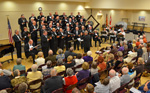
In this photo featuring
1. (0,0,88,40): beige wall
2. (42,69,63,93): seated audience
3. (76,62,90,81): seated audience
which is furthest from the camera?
(0,0,88,40): beige wall

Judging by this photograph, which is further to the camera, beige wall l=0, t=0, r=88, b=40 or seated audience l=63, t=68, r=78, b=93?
beige wall l=0, t=0, r=88, b=40

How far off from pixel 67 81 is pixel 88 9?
17.5 metres

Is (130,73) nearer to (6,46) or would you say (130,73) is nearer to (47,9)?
(6,46)

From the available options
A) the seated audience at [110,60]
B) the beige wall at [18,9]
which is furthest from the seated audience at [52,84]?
the beige wall at [18,9]

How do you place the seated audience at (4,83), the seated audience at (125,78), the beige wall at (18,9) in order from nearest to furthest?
the seated audience at (4,83) → the seated audience at (125,78) → the beige wall at (18,9)

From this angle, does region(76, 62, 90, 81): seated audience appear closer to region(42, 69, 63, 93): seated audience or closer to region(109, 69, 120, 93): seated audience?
region(109, 69, 120, 93): seated audience

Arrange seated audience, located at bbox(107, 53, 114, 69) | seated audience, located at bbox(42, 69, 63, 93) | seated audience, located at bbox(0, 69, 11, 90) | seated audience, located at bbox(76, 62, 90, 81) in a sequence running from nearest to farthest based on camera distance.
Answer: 1. seated audience, located at bbox(42, 69, 63, 93)
2. seated audience, located at bbox(0, 69, 11, 90)
3. seated audience, located at bbox(76, 62, 90, 81)
4. seated audience, located at bbox(107, 53, 114, 69)

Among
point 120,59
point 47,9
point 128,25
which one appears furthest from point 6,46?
point 128,25

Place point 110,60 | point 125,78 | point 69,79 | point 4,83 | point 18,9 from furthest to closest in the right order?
1. point 18,9
2. point 110,60
3. point 125,78
4. point 69,79
5. point 4,83

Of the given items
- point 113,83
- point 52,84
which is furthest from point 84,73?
point 52,84

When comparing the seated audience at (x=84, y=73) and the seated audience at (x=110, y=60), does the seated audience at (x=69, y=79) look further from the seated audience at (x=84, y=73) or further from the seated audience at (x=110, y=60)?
the seated audience at (x=110, y=60)

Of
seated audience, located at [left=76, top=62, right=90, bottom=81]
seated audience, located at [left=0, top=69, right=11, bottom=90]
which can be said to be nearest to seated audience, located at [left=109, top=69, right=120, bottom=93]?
seated audience, located at [left=76, top=62, right=90, bottom=81]

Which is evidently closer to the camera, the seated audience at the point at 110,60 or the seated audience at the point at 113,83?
the seated audience at the point at 113,83

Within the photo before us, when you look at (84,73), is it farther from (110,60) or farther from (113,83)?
(110,60)
